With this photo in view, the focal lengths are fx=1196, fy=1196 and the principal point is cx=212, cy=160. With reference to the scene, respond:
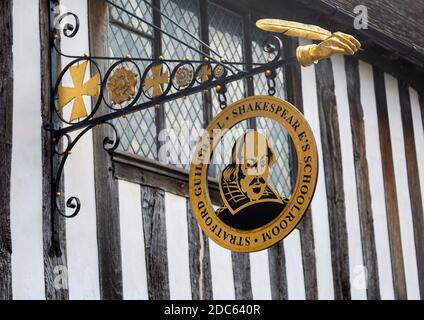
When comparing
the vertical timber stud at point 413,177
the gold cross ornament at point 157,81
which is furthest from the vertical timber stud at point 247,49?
the gold cross ornament at point 157,81

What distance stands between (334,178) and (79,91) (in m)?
2.88

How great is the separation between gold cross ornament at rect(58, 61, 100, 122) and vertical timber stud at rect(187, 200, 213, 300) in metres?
1.27

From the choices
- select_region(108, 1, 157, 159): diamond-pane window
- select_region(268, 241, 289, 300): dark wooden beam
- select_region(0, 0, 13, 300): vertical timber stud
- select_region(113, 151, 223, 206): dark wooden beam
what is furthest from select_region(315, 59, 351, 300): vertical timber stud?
select_region(0, 0, 13, 300): vertical timber stud

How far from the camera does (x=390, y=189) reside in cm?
963

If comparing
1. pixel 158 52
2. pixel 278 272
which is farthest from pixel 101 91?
pixel 278 272

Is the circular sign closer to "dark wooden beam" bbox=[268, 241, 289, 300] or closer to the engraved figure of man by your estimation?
the engraved figure of man

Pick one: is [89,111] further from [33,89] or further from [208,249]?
[208,249]

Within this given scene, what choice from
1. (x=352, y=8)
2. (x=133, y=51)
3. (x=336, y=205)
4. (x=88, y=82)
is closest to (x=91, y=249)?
(x=88, y=82)

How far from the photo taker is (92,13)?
24.0 feet

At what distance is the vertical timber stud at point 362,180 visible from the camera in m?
9.18

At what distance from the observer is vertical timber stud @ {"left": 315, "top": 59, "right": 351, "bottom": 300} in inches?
349

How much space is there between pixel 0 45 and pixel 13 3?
29cm

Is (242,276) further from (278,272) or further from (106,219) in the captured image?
(106,219)

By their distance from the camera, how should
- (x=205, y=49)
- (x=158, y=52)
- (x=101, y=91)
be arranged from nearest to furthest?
1. (x=101, y=91)
2. (x=158, y=52)
3. (x=205, y=49)
